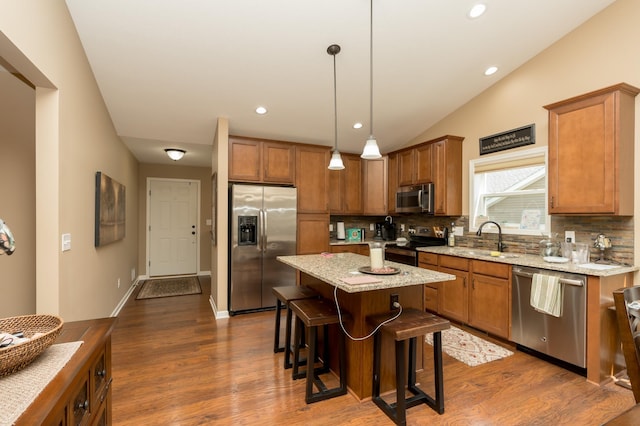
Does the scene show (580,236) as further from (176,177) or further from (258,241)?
(176,177)

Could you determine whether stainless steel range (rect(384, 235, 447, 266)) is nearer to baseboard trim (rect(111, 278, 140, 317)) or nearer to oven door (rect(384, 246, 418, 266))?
oven door (rect(384, 246, 418, 266))

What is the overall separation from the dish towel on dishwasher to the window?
35.1 inches

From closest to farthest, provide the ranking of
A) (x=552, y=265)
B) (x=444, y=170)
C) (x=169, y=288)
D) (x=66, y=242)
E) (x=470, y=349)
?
(x=66, y=242) < (x=552, y=265) < (x=470, y=349) < (x=444, y=170) < (x=169, y=288)

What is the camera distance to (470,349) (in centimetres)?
301

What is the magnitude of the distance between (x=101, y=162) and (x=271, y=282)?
244 centimetres

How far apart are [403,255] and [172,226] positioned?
4784mm

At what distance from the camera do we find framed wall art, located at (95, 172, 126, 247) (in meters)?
3.12

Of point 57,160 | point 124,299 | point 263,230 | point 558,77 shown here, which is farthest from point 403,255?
point 124,299

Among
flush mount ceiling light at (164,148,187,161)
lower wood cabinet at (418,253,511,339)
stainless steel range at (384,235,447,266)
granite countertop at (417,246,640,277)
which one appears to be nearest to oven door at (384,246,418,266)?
stainless steel range at (384,235,447,266)

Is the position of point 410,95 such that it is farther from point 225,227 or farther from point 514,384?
point 514,384

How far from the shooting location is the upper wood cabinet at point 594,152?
2574 millimetres

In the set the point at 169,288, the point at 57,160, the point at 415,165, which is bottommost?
the point at 169,288

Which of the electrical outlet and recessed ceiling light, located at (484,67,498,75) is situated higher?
recessed ceiling light, located at (484,67,498,75)

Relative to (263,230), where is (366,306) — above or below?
below
